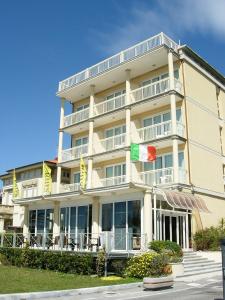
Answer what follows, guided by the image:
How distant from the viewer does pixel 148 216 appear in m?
24.1

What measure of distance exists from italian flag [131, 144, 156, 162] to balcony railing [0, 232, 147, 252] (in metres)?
5.14

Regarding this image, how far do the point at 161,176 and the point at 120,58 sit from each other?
37.8 feet

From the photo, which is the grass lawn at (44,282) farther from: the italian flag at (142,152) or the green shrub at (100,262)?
the italian flag at (142,152)

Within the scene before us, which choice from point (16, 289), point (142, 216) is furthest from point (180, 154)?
point (16, 289)

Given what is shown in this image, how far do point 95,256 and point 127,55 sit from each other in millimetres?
19445

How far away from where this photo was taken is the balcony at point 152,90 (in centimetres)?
3186

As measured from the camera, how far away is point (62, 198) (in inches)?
1228

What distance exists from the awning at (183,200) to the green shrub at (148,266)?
19.1 feet

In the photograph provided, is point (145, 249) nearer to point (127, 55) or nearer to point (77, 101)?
point (127, 55)

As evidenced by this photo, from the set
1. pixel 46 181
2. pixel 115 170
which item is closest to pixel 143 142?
pixel 115 170

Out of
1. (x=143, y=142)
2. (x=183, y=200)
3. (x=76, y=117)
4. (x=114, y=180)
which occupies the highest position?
(x=76, y=117)

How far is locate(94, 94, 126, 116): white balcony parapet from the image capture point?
35.7 meters

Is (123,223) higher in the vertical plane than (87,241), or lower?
higher

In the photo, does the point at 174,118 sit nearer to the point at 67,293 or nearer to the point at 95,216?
the point at 95,216
